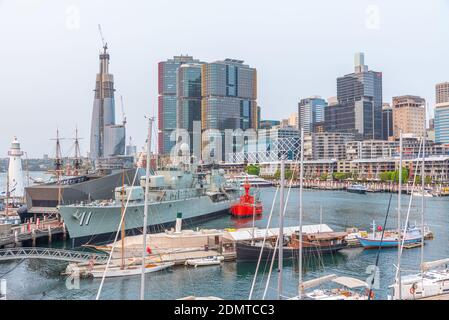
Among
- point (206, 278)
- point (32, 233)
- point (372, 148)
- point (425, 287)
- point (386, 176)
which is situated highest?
point (372, 148)

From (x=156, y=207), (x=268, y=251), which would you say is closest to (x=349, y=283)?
(x=268, y=251)

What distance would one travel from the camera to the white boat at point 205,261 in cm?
948

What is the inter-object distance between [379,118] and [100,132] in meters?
33.5

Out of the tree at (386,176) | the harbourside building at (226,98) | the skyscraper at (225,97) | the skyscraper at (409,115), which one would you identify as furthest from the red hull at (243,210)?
the skyscraper at (409,115)

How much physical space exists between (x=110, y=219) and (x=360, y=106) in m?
32.4

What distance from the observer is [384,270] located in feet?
29.9

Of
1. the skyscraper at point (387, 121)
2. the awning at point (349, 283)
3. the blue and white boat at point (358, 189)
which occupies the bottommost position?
the blue and white boat at point (358, 189)

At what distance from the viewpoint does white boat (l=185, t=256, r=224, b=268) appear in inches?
373

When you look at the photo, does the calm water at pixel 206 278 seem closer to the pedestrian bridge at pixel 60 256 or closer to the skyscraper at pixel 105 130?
the pedestrian bridge at pixel 60 256

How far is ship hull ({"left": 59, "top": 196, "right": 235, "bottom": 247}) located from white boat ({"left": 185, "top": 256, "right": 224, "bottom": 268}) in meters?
4.09

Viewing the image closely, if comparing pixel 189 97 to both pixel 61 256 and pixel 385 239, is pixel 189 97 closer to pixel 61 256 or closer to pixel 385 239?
pixel 385 239

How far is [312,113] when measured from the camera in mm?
51312

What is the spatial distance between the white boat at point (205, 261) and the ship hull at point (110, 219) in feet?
13.4
